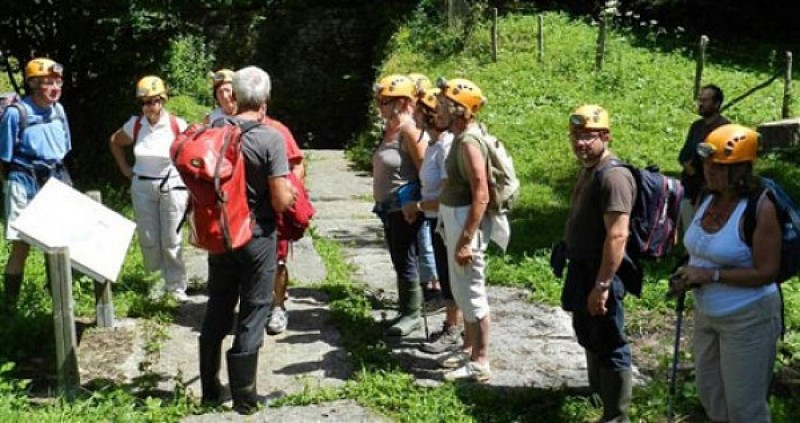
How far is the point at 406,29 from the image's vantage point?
19359 millimetres

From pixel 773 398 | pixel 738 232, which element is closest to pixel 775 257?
pixel 738 232

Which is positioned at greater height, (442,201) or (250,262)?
(442,201)

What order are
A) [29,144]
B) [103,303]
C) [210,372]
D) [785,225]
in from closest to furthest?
[785,225] < [210,372] < [103,303] < [29,144]

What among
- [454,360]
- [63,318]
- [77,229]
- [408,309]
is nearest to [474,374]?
[454,360]

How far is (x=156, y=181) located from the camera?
7016 millimetres

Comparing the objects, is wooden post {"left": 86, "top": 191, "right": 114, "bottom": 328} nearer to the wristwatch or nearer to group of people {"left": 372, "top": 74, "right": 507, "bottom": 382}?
group of people {"left": 372, "top": 74, "right": 507, "bottom": 382}

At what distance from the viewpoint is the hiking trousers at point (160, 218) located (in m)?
7.03

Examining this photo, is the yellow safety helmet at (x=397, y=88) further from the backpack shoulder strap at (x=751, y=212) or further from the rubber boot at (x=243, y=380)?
the backpack shoulder strap at (x=751, y=212)

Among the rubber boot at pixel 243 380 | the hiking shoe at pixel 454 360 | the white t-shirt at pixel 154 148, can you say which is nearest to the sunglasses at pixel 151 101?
the white t-shirt at pixel 154 148

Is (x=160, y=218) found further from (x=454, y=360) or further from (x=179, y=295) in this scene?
(x=454, y=360)

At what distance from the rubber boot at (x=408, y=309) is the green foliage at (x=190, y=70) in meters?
11.3

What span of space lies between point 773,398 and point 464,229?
78.9 inches

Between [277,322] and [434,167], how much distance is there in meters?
1.56

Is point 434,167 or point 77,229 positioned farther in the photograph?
point 434,167
